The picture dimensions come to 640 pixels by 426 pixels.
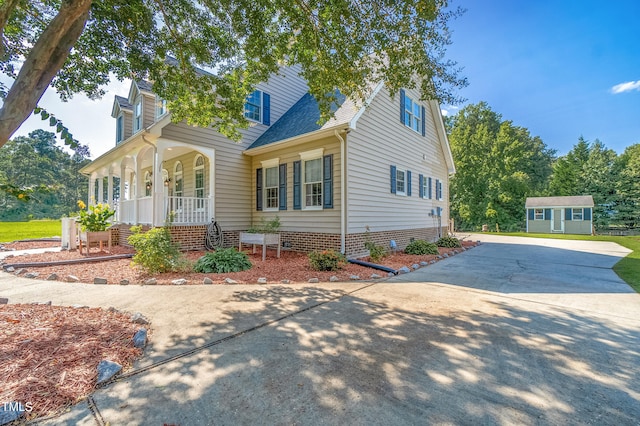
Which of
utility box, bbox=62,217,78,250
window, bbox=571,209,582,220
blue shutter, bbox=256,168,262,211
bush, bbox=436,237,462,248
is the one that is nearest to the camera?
utility box, bbox=62,217,78,250

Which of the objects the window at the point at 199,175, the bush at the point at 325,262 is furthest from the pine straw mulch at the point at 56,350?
the window at the point at 199,175

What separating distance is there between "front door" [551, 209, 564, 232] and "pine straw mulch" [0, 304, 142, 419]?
32203mm

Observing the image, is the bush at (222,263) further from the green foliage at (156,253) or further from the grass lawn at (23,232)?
the grass lawn at (23,232)

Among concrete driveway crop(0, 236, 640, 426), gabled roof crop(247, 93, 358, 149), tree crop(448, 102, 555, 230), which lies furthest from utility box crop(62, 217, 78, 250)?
tree crop(448, 102, 555, 230)

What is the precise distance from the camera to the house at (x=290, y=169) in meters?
8.63

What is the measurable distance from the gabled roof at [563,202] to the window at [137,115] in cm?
3127

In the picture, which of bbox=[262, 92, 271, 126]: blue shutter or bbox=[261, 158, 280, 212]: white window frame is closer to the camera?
bbox=[261, 158, 280, 212]: white window frame

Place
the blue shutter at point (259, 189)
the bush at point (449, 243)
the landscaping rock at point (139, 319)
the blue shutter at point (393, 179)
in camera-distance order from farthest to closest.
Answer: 1. the bush at point (449, 243)
2. the blue shutter at point (259, 189)
3. the blue shutter at point (393, 179)
4. the landscaping rock at point (139, 319)

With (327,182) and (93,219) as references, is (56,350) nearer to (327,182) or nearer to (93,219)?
(327,182)

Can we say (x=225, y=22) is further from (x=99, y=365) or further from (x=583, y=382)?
(x=583, y=382)

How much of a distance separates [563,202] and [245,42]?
3017 centimetres

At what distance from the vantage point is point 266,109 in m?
11.7

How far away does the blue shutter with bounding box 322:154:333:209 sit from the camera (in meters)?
8.62

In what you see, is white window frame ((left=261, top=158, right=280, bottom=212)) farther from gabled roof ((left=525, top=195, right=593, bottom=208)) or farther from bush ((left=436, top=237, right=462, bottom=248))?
gabled roof ((left=525, top=195, right=593, bottom=208))
